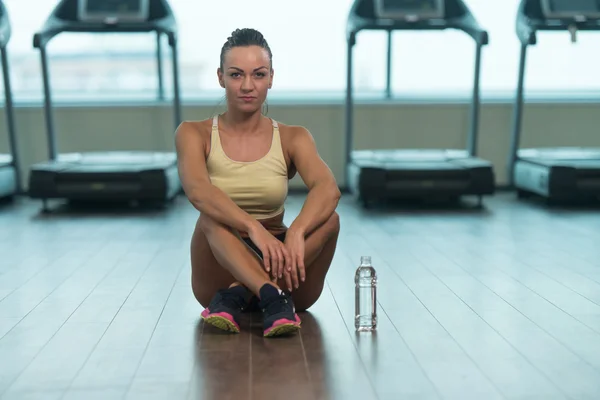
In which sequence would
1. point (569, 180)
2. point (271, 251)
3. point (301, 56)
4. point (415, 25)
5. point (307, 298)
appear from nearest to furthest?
point (271, 251) → point (307, 298) → point (569, 180) → point (415, 25) → point (301, 56)

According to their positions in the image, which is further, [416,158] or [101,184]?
[416,158]

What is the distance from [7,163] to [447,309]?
3.93m

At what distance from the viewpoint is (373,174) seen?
5.10 metres

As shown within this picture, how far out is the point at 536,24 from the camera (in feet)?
17.8

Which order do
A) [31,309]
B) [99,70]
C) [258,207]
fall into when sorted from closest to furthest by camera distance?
1. [258,207]
2. [31,309]
3. [99,70]

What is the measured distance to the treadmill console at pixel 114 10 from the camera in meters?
5.31

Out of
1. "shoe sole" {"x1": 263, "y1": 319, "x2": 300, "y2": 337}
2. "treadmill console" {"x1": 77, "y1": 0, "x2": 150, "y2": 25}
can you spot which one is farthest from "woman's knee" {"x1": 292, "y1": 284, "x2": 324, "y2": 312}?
"treadmill console" {"x1": 77, "y1": 0, "x2": 150, "y2": 25}

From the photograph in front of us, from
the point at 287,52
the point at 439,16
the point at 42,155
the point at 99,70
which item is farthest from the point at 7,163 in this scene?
the point at 439,16

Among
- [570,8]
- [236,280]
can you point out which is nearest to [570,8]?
[570,8]

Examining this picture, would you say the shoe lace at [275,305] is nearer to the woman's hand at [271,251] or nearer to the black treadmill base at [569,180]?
the woman's hand at [271,251]

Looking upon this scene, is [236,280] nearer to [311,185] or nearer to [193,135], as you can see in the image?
[311,185]

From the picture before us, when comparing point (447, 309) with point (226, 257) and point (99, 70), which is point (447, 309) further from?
point (99, 70)

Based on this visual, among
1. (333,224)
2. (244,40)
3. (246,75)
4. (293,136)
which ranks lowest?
(333,224)

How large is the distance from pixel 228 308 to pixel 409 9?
3.66m
